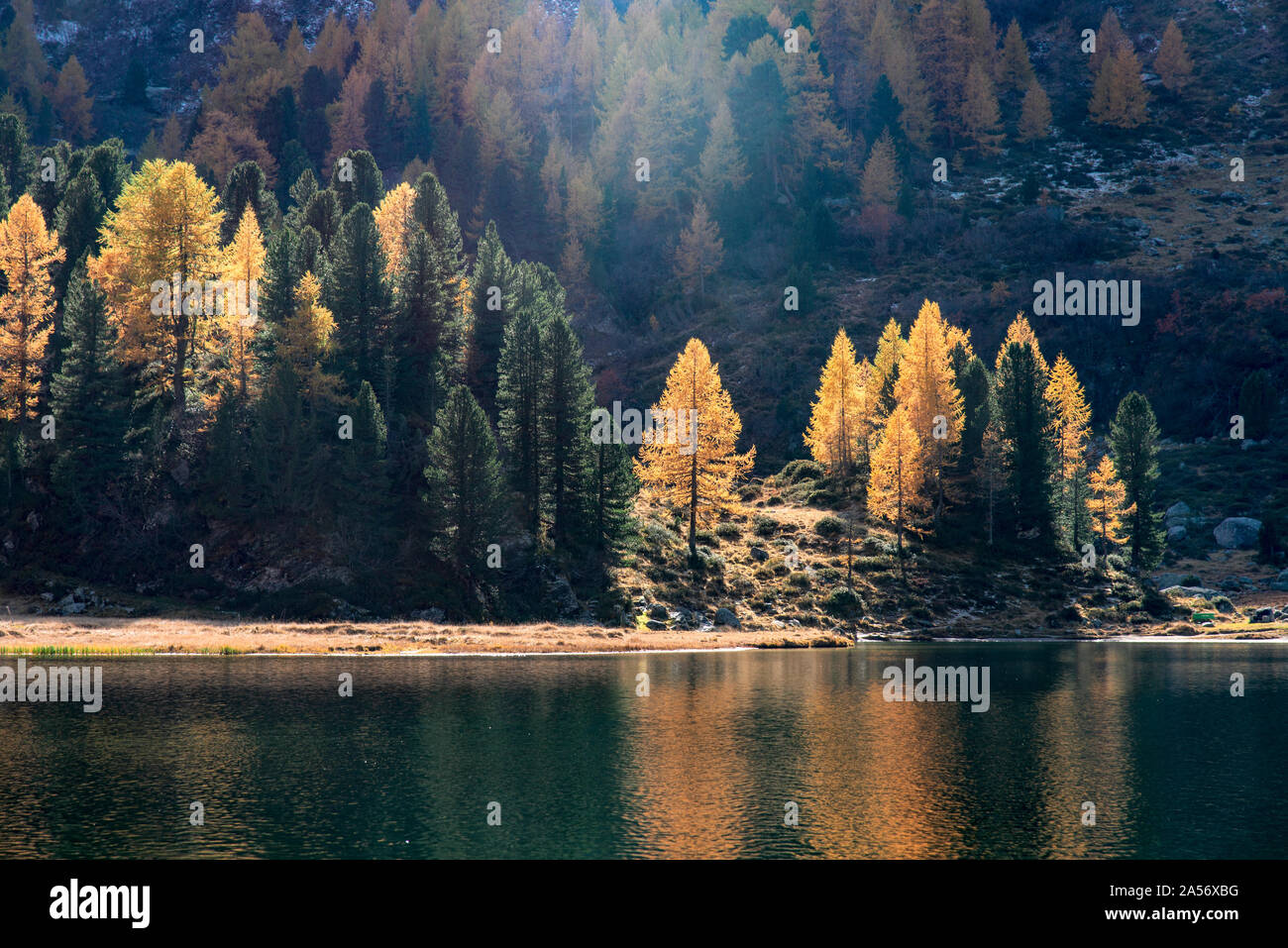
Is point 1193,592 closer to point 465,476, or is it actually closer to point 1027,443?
point 1027,443

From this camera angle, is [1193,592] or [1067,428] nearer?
[1193,592]

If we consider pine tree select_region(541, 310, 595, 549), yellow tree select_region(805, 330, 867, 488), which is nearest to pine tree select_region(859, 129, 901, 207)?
yellow tree select_region(805, 330, 867, 488)

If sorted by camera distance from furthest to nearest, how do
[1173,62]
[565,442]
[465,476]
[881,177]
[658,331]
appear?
[1173,62] < [881,177] < [658,331] < [565,442] < [465,476]

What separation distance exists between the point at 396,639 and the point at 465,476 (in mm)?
10806

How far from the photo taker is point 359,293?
69.0m

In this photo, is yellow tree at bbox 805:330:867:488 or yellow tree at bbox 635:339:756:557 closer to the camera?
yellow tree at bbox 635:339:756:557

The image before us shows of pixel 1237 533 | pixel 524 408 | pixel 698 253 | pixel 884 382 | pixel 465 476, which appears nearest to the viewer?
pixel 465 476

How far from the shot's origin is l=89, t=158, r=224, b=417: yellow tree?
64.1 metres

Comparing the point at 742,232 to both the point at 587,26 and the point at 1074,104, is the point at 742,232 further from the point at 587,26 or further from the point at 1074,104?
the point at 1074,104

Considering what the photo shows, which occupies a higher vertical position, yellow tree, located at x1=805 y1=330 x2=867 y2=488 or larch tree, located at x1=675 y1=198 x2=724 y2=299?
larch tree, located at x1=675 y1=198 x2=724 y2=299

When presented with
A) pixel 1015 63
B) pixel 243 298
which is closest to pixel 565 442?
pixel 243 298

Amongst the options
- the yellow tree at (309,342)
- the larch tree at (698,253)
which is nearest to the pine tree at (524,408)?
the yellow tree at (309,342)

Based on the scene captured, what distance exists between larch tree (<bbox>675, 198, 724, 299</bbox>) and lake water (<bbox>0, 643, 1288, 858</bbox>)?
81.1 meters

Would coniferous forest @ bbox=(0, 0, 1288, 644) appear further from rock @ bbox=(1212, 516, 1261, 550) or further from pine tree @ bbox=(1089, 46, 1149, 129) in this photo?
pine tree @ bbox=(1089, 46, 1149, 129)
